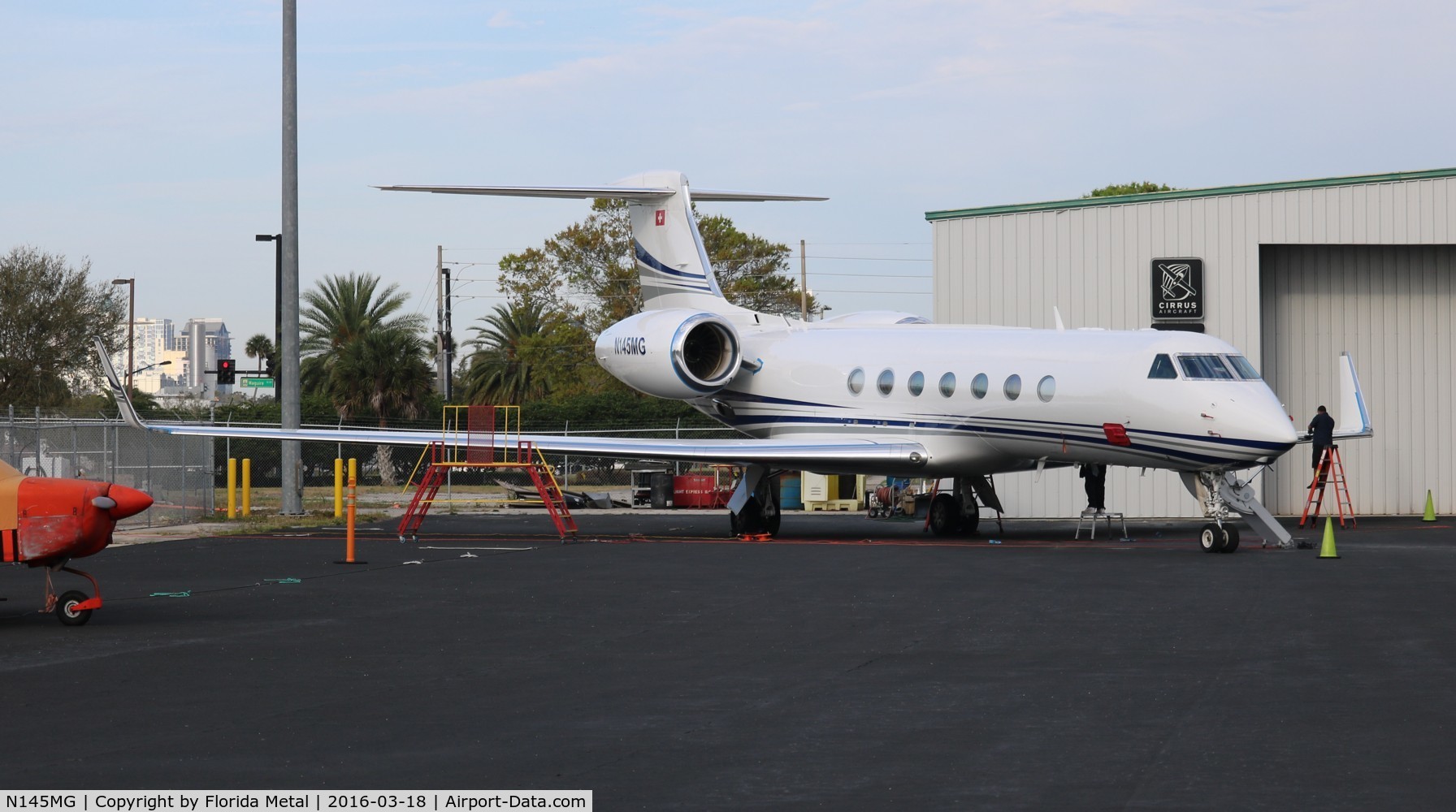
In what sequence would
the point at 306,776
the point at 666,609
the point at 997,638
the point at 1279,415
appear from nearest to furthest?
the point at 306,776 → the point at 997,638 → the point at 666,609 → the point at 1279,415

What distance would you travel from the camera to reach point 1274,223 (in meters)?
28.5

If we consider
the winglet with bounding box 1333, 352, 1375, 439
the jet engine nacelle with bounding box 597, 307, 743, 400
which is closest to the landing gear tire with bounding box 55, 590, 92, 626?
the jet engine nacelle with bounding box 597, 307, 743, 400

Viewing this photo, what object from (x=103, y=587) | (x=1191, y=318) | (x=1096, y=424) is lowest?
(x=103, y=587)

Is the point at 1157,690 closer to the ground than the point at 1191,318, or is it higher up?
closer to the ground

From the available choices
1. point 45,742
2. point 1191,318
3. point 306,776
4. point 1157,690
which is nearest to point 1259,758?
point 1157,690

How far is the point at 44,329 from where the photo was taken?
53562mm

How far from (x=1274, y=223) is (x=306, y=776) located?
82.5ft

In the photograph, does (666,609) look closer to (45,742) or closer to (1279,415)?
(45,742)

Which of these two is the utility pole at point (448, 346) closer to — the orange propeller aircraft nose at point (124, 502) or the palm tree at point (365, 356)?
the palm tree at point (365, 356)

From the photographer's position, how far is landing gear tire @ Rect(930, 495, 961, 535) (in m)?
24.4

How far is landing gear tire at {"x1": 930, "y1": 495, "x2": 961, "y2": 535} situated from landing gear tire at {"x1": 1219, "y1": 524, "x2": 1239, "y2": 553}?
580 centimetres

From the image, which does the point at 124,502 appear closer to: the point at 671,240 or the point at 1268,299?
→ the point at 671,240

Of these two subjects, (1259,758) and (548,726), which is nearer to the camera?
(1259,758)

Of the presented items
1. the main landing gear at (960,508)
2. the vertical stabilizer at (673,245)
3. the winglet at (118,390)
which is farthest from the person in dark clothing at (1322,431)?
the winglet at (118,390)
